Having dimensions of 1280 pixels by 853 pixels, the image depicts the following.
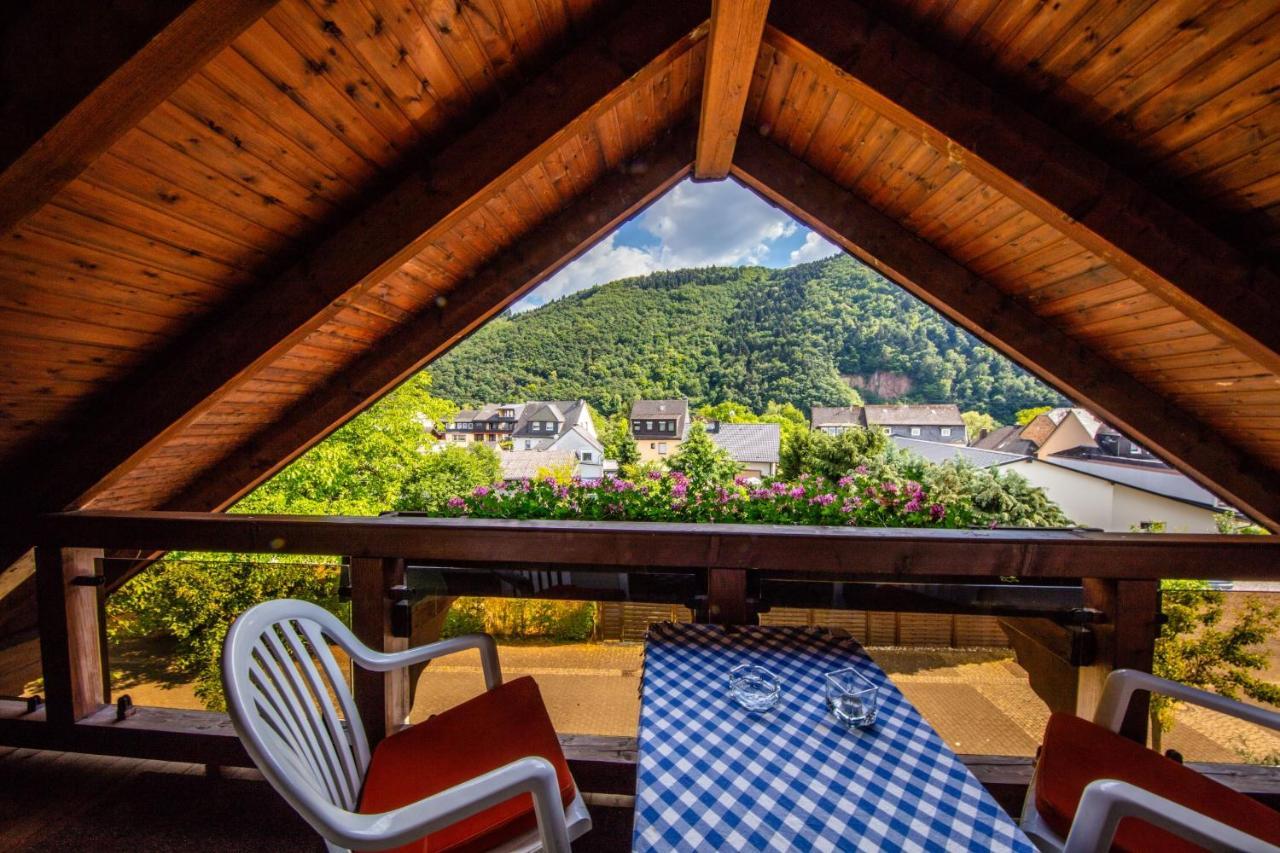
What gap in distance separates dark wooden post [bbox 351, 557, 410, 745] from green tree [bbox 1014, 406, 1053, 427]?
17704mm

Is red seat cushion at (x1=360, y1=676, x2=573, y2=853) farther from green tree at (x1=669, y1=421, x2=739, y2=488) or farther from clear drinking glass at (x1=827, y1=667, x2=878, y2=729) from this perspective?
green tree at (x1=669, y1=421, x2=739, y2=488)

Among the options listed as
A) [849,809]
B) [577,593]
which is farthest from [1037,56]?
[577,593]

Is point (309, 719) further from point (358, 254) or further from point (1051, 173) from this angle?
point (1051, 173)

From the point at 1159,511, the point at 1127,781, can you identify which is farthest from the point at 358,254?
the point at 1159,511

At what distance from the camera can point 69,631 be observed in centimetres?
169

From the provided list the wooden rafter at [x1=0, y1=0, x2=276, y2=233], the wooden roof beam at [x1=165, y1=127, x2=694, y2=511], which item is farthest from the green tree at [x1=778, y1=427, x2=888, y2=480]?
the wooden rafter at [x1=0, y1=0, x2=276, y2=233]

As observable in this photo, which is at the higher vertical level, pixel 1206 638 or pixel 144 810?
pixel 1206 638

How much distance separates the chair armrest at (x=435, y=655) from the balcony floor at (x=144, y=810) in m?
0.60

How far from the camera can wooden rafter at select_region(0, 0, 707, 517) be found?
1616 millimetres

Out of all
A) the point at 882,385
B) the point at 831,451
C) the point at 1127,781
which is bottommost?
the point at 831,451

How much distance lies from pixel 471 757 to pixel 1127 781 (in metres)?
1.44

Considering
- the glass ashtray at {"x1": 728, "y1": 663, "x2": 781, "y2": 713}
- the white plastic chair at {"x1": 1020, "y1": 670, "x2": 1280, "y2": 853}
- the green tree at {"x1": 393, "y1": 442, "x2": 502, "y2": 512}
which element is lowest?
the green tree at {"x1": 393, "y1": 442, "x2": 502, "y2": 512}

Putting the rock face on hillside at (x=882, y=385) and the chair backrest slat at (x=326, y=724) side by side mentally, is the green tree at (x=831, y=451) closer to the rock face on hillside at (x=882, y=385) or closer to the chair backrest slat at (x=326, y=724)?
the rock face on hillside at (x=882, y=385)

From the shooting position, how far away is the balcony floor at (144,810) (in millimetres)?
1479
